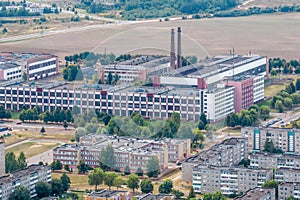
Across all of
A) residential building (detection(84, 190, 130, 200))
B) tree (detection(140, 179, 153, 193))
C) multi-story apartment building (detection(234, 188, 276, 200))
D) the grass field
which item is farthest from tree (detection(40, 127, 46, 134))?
multi-story apartment building (detection(234, 188, 276, 200))

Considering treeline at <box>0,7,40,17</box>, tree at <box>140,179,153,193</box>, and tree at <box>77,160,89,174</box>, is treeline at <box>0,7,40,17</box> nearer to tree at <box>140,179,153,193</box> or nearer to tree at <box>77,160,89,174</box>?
tree at <box>77,160,89,174</box>

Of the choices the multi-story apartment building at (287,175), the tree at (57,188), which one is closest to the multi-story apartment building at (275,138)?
the multi-story apartment building at (287,175)

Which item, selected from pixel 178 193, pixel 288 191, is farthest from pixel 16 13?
pixel 288 191

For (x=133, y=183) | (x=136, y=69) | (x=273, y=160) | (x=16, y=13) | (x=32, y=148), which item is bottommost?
(x=32, y=148)

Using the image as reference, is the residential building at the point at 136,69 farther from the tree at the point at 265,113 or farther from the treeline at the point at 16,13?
the treeline at the point at 16,13

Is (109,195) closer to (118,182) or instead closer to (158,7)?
(118,182)
